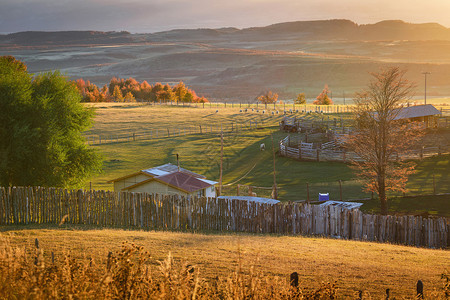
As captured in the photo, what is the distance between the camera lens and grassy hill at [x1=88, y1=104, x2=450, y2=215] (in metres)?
37.0

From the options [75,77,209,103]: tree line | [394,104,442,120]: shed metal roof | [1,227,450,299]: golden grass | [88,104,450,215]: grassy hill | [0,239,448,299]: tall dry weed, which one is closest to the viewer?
[0,239,448,299]: tall dry weed

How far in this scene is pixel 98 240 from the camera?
16125mm

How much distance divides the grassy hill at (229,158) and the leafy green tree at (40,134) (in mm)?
7711

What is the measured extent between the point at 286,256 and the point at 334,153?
33.1 metres

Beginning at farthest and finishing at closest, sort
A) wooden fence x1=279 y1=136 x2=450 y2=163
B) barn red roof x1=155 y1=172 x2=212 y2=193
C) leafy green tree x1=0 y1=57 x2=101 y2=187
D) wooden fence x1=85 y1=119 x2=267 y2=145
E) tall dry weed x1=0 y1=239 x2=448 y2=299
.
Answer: wooden fence x1=85 y1=119 x2=267 y2=145 < wooden fence x1=279 y1=136 x2=450 y2=163 < barn red roof x1=155 y1=172 x2=212 y2=193 < leafy green tree x1=0 y1=57 x2=101 y2=187 < tall dry weed x1=0 y1=239 x2=448 y2=299

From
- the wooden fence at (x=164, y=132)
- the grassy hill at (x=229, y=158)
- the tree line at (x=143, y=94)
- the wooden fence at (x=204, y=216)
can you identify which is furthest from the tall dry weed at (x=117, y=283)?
the tree line at (x=143, y=94)

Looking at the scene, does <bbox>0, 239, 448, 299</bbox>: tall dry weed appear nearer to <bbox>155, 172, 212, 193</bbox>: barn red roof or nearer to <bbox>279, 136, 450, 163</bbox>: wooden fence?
<bbox>155, 172, 212, 193</bbox>: barn red roof

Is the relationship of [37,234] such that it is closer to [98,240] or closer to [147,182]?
[98,240]

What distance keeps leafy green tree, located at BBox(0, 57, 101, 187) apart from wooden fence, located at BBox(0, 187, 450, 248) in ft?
15.7

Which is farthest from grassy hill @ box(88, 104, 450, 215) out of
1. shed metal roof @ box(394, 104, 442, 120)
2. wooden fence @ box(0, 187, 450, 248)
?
shed metal roof @ box(394, 104, 442, 120)

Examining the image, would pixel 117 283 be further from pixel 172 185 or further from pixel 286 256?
pixel 172 185

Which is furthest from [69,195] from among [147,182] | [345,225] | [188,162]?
[188,162]

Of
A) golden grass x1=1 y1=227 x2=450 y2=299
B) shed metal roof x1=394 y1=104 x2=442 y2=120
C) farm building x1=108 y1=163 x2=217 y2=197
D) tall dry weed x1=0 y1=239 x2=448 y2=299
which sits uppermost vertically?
tall dry weed x1=0 y1=239 x2=448 y2=299

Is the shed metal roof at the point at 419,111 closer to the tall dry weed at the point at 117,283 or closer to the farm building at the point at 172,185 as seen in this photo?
the farm building at the point at 172,185
